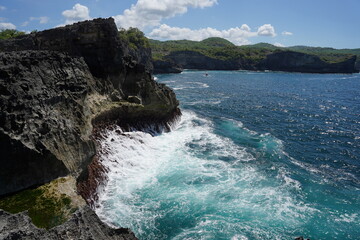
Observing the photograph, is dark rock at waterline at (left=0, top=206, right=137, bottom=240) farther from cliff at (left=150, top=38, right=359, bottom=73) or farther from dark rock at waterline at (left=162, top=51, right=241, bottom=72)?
dark rock at waterline at (left=162, top=51, right=241, bottom=72)

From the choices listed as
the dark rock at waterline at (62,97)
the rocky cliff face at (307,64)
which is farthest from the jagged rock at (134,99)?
the rocky cliff face at (307,64)

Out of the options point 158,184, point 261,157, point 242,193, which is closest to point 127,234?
point 158,184

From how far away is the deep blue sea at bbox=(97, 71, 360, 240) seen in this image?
18969 mm

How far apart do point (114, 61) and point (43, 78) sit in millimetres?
12705

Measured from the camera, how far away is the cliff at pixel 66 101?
17.4 meters

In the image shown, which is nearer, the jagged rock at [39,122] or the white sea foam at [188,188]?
the jagged rock at [39,122]

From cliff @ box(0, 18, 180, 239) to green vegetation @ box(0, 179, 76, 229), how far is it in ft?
3.21

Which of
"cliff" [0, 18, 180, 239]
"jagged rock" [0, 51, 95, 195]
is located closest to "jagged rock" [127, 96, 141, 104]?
"cliff" [0, 18, 180, 239]

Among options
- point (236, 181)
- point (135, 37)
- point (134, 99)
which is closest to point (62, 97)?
point (134, 99)

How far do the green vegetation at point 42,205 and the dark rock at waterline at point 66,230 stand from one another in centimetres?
223

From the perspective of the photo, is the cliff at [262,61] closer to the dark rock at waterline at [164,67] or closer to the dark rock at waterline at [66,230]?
the dark rock at waterline at [164,67]

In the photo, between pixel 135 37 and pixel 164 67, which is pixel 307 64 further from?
pixel 135 37

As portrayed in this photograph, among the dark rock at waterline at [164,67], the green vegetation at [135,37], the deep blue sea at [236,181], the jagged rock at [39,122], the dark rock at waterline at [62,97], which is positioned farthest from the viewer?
the dark rock at waterline at [164,67]

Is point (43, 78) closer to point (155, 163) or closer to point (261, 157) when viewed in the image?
point (155, 163)
